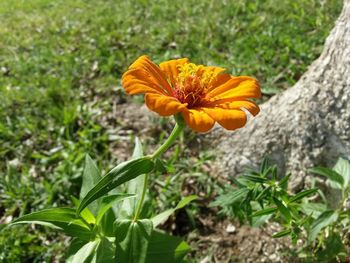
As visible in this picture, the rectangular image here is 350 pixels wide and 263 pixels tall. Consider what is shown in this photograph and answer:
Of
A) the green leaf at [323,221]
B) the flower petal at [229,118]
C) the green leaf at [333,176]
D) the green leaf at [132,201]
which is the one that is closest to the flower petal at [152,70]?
the flower petal at [229,118]

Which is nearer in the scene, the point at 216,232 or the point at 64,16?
the point at 216,232

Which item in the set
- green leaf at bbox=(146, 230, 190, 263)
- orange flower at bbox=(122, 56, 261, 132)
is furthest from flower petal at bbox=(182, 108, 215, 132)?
green leaf at bbox=(146, 230, 190, 263)

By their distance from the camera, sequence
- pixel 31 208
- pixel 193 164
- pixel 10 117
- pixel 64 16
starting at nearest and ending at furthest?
pixel 31 208, pixel 193 164, pixel 10 117, pixel 64 16

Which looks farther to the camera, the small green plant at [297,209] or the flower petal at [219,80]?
the small green plant at [297,209]

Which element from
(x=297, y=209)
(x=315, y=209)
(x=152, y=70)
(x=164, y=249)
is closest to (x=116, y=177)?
(x=152, y=70)

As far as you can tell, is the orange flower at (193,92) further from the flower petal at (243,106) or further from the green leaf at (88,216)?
the green leaf at (88,216)

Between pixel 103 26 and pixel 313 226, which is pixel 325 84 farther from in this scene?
pixel 103 26

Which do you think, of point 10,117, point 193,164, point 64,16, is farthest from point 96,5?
point 193,164

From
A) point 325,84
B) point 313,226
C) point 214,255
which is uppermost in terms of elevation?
point 325,84
